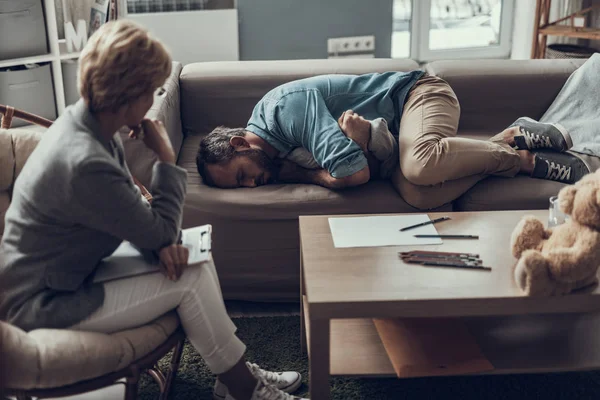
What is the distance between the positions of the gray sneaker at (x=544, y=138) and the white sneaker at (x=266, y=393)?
4.23ft

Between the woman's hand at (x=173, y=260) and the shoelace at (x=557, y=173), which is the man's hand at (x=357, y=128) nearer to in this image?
the shoelace at (x=557, y=173)

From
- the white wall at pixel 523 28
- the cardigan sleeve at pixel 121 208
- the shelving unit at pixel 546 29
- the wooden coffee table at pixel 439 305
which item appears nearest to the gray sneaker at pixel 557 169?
the wooden coffee table at pixel 439 305

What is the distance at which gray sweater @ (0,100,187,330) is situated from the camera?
144 centimetres

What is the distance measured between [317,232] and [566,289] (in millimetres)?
662

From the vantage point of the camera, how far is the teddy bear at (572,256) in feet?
5.21

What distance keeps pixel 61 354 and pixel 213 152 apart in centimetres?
108

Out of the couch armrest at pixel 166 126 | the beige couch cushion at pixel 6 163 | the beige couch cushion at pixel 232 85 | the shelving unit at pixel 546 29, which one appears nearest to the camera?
the beige couch cushion at pixel 6 163

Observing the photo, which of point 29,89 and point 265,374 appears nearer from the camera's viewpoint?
point 265,374

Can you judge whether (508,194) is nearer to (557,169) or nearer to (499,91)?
(557,169)

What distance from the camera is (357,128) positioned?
238 cm

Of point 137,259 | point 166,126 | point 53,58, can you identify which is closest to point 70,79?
point 53,58

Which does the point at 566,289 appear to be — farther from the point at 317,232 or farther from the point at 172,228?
the point at 172,228

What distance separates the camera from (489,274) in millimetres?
1715

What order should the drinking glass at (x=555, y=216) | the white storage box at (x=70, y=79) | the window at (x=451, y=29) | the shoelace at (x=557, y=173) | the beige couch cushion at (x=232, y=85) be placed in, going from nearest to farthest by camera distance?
the drinking glass at (x=555, y=216), the shoelace at (x=557, y=173), the beige couch cushion at (x=232, y=85), the white storage box at (x=70, y=79), the window at (x=451, y=29)
